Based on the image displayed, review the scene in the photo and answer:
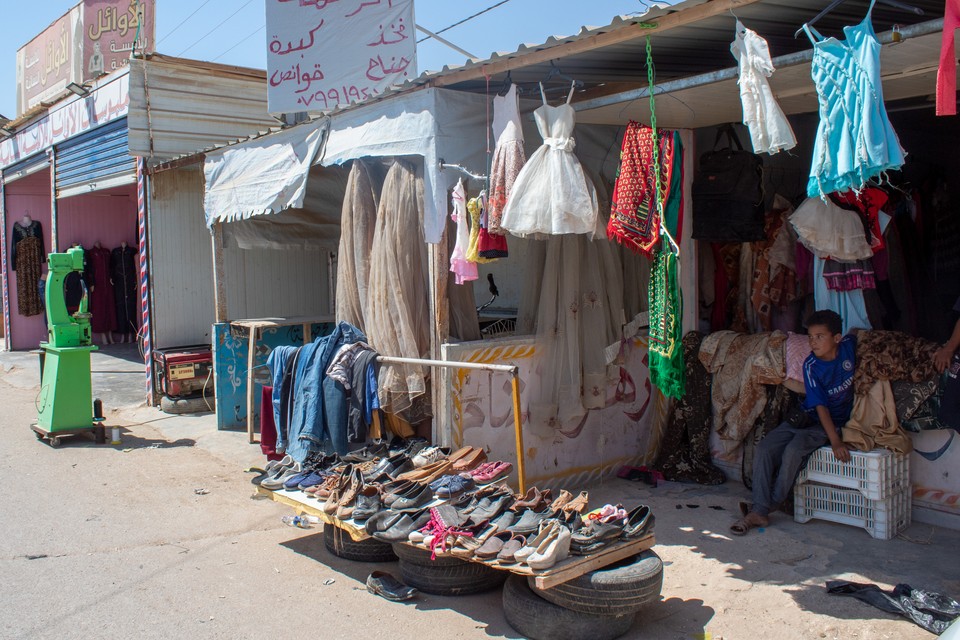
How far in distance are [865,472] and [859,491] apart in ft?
0.55

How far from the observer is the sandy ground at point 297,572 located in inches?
164

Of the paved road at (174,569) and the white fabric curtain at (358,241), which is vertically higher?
the white fabric curtain at (358,241)

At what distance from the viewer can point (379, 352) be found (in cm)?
619

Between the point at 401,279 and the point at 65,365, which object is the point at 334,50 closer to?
the point at 401,279

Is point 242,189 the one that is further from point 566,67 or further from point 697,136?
point 697,136

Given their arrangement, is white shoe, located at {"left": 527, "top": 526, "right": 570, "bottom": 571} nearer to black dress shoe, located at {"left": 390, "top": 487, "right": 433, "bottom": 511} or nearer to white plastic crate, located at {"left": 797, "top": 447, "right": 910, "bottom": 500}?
black dress shoe, located at {"left": 390, "top": 487, "right": 433, "bottom": 511}

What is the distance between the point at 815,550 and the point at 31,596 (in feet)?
15.2

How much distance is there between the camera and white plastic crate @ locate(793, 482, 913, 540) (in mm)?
5133

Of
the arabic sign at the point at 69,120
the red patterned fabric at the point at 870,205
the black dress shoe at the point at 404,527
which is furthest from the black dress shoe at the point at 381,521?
the arabic sign at the point at 69,120

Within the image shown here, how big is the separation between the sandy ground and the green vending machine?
4.80 ft

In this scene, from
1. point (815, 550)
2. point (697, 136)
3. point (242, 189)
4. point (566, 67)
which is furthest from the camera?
point (242, 189)

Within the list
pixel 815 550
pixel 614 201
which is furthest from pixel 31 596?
pixel 815 550

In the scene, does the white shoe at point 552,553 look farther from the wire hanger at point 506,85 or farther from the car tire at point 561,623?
the wire hanger at point 506,85

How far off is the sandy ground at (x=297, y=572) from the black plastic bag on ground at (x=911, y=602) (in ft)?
0.20
